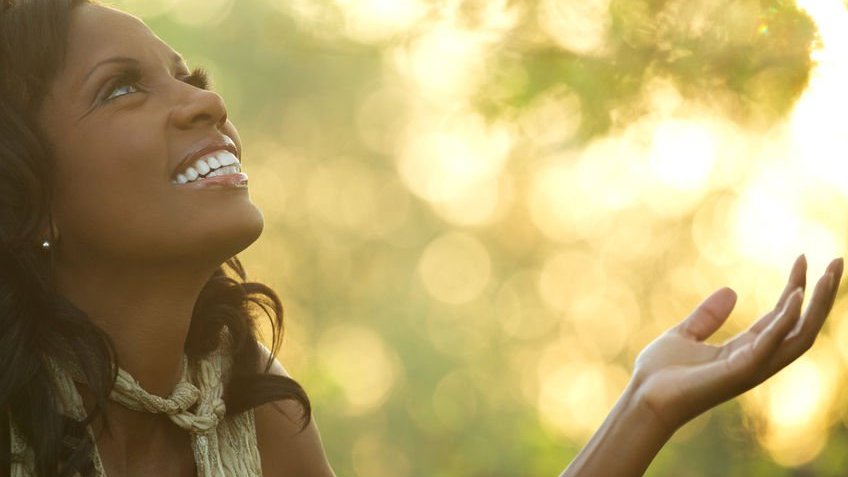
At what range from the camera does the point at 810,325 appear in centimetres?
195

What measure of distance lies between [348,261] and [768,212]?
25.7 feet

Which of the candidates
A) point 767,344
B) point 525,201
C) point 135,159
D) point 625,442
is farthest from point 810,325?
point 525,201

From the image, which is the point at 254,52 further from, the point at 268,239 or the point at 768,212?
the point at 768,212

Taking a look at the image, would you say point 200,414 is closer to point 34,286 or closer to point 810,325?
point 34,286

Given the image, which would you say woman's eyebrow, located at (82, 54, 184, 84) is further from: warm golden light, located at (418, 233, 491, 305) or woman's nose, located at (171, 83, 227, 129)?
warm golden light, located at (418, 233, 491, 305)

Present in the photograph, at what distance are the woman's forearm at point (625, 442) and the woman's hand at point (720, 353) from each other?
0.07 ft

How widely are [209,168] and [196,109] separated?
0.12 meters

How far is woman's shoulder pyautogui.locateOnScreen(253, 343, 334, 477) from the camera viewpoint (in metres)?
2.51

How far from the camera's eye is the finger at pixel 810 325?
1.89 m

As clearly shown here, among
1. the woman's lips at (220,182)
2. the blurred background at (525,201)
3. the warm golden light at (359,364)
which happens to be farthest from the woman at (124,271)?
the warm golden light at (359,364)

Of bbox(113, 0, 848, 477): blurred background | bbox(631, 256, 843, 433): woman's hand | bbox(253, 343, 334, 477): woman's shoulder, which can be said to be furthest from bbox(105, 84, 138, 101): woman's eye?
bbox(113, 0, 848, 477): blurred background

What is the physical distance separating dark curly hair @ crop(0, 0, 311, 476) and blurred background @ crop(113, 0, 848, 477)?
1366mm

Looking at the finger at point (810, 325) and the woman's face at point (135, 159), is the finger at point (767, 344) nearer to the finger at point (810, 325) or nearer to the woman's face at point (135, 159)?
the finger at point (810, 325)

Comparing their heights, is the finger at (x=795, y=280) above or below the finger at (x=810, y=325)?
above
